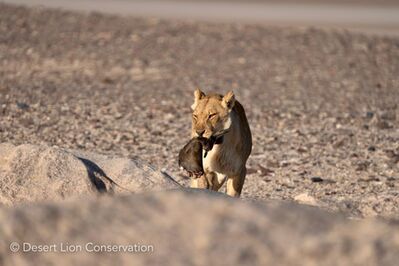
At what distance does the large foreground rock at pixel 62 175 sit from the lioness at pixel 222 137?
525 mm

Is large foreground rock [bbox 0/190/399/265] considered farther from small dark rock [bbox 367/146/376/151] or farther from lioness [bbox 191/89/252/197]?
small dark rock [bbox 367/146/376/151]

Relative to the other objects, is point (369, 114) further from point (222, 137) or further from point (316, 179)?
point (222, 137)

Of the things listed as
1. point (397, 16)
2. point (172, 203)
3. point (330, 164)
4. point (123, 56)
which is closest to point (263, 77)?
point (123, 56)

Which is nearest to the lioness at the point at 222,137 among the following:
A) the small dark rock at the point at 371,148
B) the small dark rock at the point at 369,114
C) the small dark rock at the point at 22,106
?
the small dark rock at the point at 371,148

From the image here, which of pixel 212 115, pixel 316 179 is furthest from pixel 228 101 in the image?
pixel 316 179

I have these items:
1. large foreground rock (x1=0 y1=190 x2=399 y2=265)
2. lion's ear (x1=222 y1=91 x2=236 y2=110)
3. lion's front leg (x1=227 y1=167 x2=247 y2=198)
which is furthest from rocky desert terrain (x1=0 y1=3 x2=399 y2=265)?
lion's ear (x1=222 y1=91 x2=236 y2=110)

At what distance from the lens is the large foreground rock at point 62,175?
7.98m

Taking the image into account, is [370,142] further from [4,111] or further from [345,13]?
[345,13]

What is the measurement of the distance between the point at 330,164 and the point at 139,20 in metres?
13.9

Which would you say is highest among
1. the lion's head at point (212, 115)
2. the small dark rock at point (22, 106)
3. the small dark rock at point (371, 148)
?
the lion's head at point (212, 115)

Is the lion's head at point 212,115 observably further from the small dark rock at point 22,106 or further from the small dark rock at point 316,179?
the small dark rock at point 22,106

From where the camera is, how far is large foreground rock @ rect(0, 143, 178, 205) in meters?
7.98

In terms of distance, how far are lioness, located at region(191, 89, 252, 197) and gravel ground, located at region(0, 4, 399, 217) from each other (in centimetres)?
62

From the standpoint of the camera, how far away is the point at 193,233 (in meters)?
4.20
